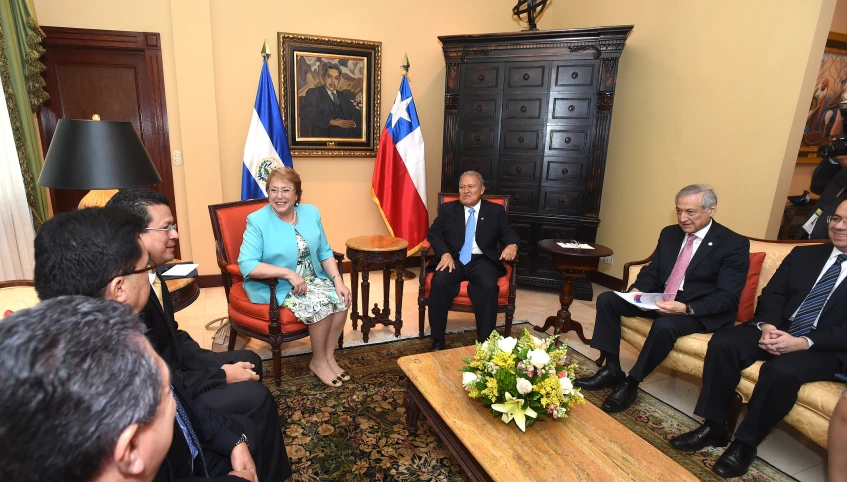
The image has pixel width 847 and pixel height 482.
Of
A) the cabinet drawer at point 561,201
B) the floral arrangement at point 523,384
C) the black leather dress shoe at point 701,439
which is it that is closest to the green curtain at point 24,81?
the floral arrangement at point 523,384

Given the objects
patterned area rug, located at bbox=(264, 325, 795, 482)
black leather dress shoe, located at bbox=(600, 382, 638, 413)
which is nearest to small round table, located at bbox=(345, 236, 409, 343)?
patterned area rug, located at bbox=(264, 325, 795, 482)

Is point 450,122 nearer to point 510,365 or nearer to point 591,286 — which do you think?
point 591,286

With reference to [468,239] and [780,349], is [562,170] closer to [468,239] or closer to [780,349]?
[468,239]

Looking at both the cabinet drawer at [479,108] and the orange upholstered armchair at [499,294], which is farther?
the cabinet drawer at [479,108]

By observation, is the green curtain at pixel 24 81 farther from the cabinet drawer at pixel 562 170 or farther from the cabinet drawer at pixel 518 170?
the cabinet drawer at pixel 562 170

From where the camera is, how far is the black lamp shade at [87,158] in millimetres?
2186

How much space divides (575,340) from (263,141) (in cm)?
331

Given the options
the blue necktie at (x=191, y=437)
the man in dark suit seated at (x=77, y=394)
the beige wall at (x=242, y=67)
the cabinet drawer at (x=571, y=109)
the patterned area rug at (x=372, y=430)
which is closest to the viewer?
the man in dark suit seated at (x=77, y=394)

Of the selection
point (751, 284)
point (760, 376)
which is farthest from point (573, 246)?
point (760, 376)

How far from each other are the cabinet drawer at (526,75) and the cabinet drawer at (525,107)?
88mm

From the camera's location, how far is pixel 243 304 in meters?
2.68

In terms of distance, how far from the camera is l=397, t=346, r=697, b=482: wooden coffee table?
58.8 inches

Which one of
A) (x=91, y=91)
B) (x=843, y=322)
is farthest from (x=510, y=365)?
(x=91, y=91)

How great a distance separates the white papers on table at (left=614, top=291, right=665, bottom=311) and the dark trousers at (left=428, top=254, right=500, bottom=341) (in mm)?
849
